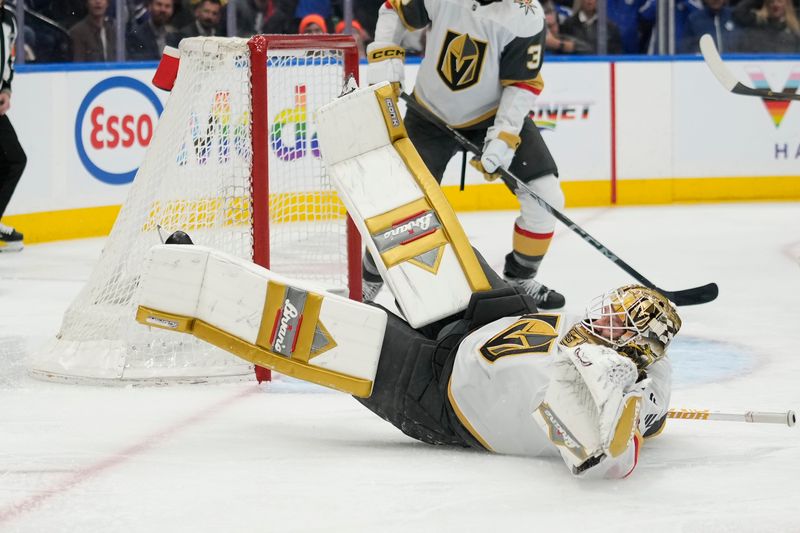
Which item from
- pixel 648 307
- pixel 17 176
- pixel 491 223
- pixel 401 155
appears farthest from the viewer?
pixel 491 223

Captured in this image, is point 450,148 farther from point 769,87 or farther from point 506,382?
point 769,87

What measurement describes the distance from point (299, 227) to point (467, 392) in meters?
1.67

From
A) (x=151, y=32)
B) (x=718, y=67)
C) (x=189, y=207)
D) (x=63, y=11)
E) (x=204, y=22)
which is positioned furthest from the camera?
(x=204, y=22)

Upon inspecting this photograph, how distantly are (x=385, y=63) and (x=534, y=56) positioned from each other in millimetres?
438

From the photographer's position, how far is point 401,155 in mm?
2959

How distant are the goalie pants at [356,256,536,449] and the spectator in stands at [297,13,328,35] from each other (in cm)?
434

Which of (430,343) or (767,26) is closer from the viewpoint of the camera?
(430,343)

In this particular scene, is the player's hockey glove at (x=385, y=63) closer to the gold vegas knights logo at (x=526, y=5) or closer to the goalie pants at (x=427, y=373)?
the gold vegas knights logo at (x=526, y=5)

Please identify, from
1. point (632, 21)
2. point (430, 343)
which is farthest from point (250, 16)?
point (430, 343)

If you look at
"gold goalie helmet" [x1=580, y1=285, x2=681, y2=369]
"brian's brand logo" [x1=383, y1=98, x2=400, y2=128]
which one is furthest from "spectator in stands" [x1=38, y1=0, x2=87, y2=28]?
"gold goalie helmet" [x1=580, y1=285, x2=681, y2=369]

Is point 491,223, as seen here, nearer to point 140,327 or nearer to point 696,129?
point 696,129

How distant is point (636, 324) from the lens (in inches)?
87.0

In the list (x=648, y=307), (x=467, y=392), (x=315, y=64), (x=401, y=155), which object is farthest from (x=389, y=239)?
(x=315, y=64)

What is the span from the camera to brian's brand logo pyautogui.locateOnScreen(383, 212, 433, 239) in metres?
2.78
